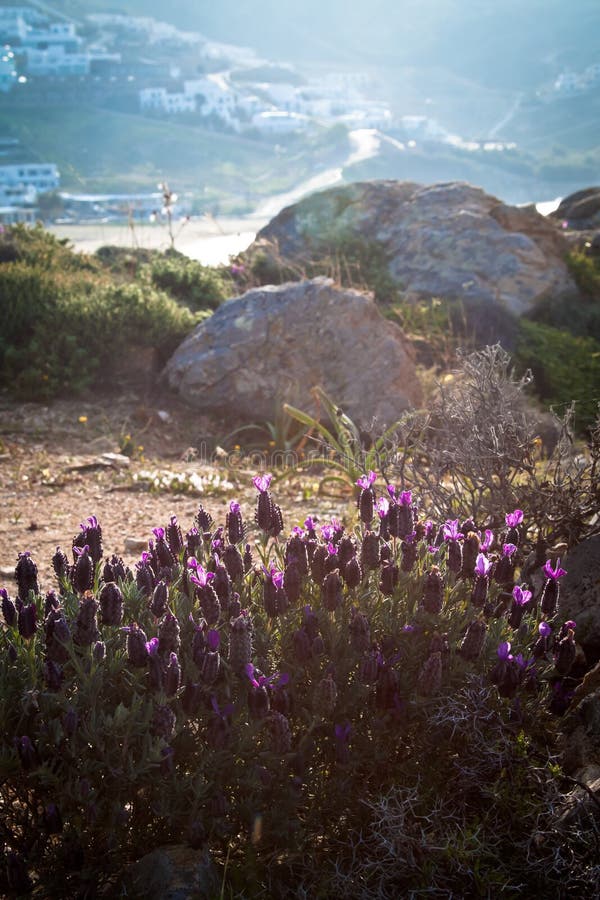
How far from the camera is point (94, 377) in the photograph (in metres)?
7.14

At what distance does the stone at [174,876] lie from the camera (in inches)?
71.4

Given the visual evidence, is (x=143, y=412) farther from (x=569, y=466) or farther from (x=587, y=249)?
(x=587, y=249)

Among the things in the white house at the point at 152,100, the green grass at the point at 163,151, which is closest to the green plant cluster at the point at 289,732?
the green grass at the point at 163,151

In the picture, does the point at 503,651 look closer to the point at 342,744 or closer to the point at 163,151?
the point at 342,744

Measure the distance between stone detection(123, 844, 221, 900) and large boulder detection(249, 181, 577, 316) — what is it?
292 inches

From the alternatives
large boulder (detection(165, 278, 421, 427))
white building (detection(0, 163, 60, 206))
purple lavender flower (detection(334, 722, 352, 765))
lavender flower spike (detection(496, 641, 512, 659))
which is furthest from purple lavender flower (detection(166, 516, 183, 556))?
white building (detection(0, 163, 60, 206))

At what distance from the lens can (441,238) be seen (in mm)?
9617

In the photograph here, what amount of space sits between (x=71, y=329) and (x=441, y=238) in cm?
459

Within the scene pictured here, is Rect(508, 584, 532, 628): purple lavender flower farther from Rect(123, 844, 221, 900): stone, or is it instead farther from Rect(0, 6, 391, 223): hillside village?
Rect(0, 6, 391, 223): hillside village

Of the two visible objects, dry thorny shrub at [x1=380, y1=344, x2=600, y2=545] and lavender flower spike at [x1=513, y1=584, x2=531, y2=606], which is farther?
dry thorny shrub at [x1=380, y1=344, x2=600, y2=545]

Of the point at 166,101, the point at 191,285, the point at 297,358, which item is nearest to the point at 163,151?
the point at 166,101

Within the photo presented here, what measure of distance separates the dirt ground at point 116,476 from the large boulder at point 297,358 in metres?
0.32

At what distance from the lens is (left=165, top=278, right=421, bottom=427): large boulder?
657cm

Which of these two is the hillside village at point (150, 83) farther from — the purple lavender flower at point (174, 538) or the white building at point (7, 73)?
the purple lavender flower at point (174, 538)
